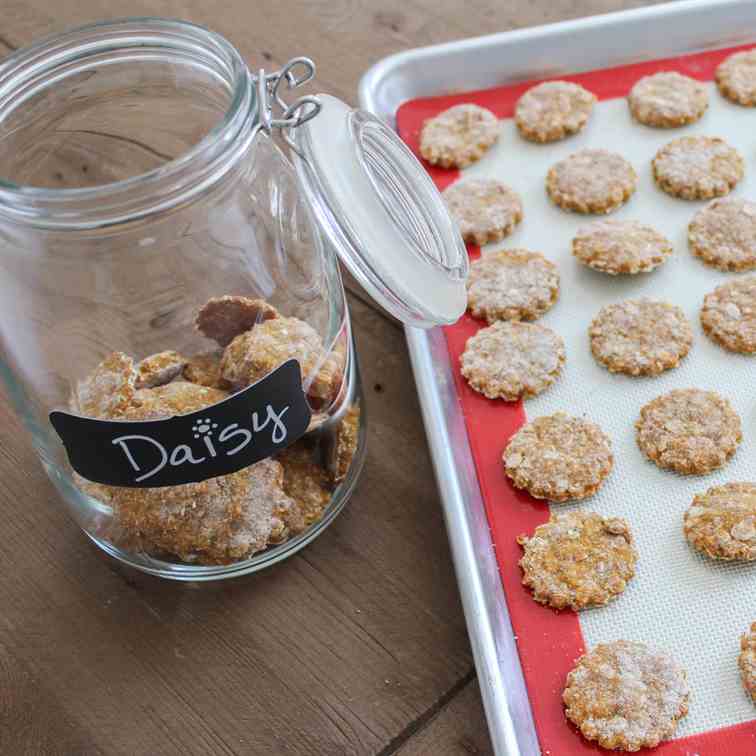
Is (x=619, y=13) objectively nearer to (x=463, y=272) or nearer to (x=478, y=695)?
(x=463, y=272)

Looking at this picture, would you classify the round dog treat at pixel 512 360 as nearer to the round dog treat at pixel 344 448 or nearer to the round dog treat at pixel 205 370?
the round dog treat at pixel 344 448

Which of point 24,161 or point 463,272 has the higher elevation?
point 24,161

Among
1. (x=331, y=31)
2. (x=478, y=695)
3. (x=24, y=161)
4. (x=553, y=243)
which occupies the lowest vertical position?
(x=478, y=695)

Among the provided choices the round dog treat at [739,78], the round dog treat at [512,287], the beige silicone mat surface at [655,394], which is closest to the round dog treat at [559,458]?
the beige silicone mat surface at [655,394]

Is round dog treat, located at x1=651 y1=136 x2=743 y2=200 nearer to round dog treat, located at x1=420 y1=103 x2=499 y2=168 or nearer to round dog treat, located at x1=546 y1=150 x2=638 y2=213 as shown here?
round dog treat, located at x1=546 y1=150 x2=638 y2=213

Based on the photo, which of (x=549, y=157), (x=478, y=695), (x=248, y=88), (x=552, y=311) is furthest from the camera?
(x=549, y=157)

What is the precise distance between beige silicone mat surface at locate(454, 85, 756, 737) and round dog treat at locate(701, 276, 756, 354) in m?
0.01

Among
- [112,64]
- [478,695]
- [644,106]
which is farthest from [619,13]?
[478,695]

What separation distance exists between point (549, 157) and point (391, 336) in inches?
10.8

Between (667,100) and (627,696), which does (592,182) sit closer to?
(667,100)

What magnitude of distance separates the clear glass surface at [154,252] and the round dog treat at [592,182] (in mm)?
317

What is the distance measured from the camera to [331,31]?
1290mm

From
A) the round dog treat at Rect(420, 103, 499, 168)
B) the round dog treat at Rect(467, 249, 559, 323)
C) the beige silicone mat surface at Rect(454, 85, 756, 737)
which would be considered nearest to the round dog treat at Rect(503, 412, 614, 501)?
the beige silicone mat surface at Rect(454, 85, 756, 737)

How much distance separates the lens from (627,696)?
74 cm
